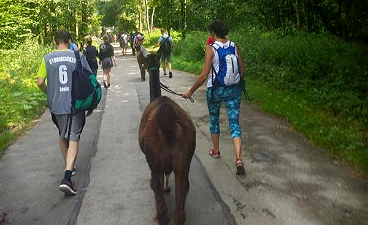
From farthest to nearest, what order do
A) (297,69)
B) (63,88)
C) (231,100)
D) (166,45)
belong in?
1. (166,45)
2. (297,69)
3. (231,100)
4. (63,88)

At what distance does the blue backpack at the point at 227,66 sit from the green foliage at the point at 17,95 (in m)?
4.60

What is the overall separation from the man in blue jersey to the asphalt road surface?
1.57ft

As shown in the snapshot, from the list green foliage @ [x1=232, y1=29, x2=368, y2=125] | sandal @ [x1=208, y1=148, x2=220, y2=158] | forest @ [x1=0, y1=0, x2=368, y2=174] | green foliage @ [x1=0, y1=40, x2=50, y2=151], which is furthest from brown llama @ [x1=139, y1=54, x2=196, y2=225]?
green foliage @ [x1=232, y1=29, x2=368, y2=125]

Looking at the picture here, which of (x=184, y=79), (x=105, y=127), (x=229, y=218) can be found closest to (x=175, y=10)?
(x=184, y=79)

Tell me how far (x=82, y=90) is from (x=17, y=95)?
552cm

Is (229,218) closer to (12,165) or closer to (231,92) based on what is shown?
(231,92)

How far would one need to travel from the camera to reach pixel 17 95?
898 cm

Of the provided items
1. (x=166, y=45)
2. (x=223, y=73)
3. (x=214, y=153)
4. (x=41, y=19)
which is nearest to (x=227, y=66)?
(x=223, y=73)

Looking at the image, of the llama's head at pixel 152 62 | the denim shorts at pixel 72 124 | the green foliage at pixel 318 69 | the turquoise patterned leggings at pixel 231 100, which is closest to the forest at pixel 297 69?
the green foliage at pixel 318 69

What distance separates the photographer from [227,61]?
459cm

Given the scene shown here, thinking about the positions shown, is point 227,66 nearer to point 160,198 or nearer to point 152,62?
point 152,62

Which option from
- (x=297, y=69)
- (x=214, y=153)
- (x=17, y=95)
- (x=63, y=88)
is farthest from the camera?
(x=297, y=69)

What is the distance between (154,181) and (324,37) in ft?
39.8

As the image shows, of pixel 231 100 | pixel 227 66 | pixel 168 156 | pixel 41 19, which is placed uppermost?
pixel 41 19
